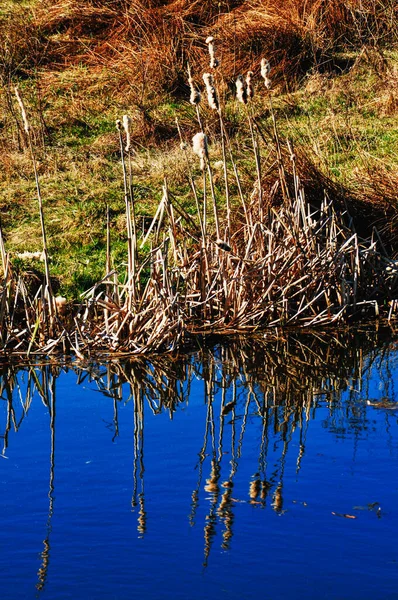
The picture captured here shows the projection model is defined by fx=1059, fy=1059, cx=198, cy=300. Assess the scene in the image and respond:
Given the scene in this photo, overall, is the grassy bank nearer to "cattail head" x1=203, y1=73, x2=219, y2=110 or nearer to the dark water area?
"cattail head" x1=203, y1=73, x2=219, y2=110

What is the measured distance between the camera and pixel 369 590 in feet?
11.4

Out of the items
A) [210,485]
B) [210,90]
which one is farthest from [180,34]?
[210,485]

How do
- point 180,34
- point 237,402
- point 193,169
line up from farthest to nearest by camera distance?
point 180,34, point 193,169, point 237,402

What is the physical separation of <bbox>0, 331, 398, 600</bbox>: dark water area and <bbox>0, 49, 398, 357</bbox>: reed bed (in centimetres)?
33

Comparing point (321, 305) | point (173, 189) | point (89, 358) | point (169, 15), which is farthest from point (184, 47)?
point (89, 358)

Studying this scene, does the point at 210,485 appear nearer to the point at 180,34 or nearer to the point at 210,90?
the point at 210,90

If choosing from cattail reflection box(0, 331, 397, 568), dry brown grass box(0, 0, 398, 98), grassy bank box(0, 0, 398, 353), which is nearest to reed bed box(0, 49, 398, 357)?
grassy bank box(0, 0, 398, 353)

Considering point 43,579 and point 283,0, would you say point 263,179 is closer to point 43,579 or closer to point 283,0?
point 43,579

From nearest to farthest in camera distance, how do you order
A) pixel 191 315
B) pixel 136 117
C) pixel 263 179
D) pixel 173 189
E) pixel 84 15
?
pixel 191 315 → pixel 263 179 → pixel 173 189 → pixel 136 117 → pixel 84 15

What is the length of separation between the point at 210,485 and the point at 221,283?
294cm

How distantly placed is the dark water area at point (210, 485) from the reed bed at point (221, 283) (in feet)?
1.07

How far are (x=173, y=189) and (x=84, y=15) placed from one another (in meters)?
4.89

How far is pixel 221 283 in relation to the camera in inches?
285

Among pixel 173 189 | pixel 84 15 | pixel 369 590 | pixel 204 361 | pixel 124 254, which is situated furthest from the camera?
pixel 84 15
